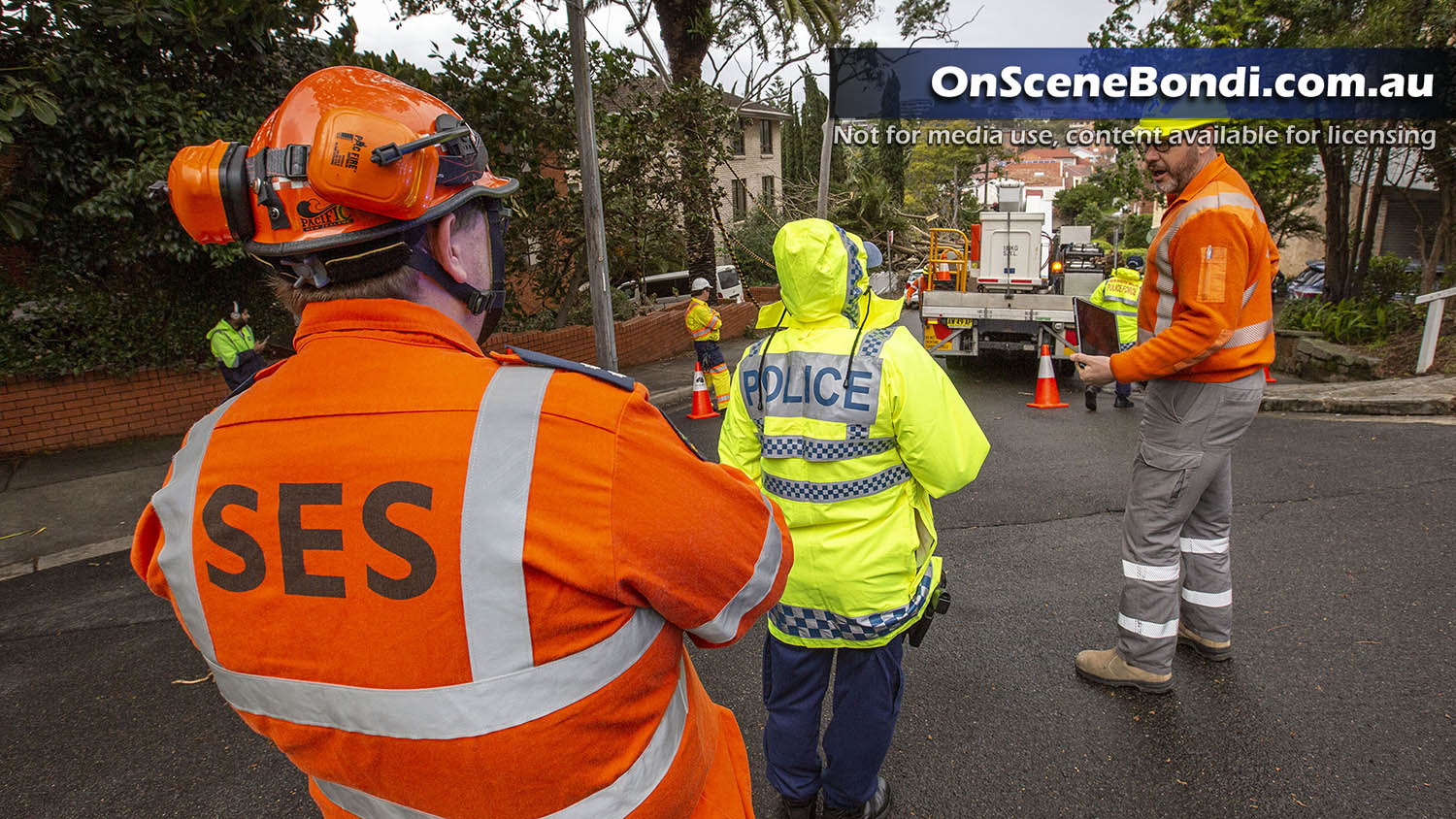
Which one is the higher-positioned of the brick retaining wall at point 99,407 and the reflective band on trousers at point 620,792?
the reflective band on trousers at point 620,792

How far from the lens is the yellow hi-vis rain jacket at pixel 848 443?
232 centimetres

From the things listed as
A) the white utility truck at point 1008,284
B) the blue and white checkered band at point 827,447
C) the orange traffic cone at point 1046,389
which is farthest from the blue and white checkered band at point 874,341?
the orange traffic cone at point 1046,389

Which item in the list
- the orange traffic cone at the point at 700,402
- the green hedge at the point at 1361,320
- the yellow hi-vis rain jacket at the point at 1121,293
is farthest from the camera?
the green hedge at the point at 1361,320

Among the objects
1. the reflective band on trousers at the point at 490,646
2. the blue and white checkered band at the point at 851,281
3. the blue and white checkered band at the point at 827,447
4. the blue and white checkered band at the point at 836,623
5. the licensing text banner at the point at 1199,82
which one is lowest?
the blue and white checkered band at the point at 836,623

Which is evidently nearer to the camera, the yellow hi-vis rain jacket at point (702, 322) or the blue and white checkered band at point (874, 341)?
the blue and white checkered band at point (874, 341)

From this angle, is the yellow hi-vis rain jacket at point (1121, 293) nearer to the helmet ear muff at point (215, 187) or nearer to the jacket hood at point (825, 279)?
the jacket hood at point (825, 279)

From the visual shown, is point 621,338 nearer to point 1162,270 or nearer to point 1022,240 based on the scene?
point 1022,240

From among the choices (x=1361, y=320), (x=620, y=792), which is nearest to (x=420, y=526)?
(x=620, y=792)

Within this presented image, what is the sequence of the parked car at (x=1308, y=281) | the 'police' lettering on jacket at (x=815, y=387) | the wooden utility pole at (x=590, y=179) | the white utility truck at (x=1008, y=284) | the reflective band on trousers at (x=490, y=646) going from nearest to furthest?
the reflective band on trousers at (x=490, y=646)
the 'police' lettering on jacket at (x=815, y=387)
the wooden utility pole at (x=590, y=179)
the white utility truck at (x=1008, y=284)
the parked car at (x=1308, y=281)

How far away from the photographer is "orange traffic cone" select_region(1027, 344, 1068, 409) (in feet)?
29.5

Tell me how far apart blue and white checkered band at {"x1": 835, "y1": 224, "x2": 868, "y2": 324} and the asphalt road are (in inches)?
66.2

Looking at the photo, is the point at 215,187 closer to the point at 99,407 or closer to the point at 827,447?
the point at 827,447

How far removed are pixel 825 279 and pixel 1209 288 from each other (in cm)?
154

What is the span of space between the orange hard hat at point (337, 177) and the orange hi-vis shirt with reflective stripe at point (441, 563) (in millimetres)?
86
